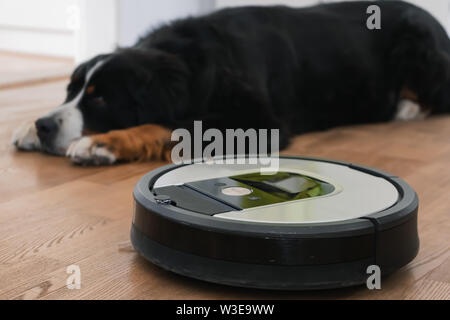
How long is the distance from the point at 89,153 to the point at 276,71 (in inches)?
31.8

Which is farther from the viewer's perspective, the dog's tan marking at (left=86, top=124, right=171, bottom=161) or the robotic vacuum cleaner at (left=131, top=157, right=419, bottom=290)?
the dog's tan marking at (left=86, top=124, right=171, bottom=161)

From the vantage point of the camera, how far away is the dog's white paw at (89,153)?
1838 millimetres

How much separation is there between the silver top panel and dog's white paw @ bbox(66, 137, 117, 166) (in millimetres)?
528

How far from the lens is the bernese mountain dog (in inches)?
76.9

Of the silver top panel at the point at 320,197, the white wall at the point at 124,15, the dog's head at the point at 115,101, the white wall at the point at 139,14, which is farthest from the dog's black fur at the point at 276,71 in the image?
the white wall at the point at 139,14

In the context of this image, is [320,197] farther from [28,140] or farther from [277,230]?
[28,140]

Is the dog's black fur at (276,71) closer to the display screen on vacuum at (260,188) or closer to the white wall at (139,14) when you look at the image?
the display screen on vacuum at (260,188)

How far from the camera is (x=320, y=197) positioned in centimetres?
116

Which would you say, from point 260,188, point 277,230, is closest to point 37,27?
point 260,188

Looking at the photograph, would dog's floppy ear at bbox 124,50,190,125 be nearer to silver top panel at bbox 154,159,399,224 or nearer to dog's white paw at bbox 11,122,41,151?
dog's white paw at bbox 11,122,41,151

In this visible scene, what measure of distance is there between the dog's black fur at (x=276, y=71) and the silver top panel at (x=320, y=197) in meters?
0.65

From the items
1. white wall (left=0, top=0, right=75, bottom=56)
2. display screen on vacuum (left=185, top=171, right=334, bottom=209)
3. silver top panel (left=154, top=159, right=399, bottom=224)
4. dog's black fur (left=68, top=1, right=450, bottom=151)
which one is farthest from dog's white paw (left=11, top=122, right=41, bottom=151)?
white wall (left=0, top=0, right=75, bottom=56)
